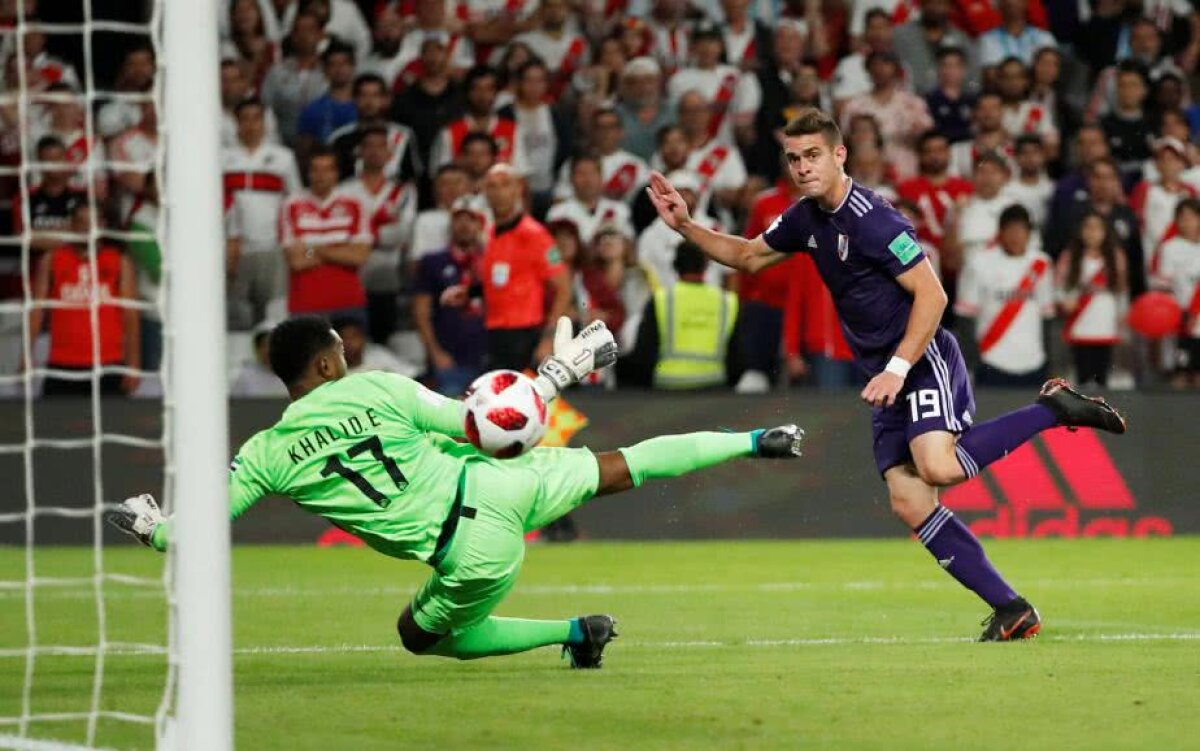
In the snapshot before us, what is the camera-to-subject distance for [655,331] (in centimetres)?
1401

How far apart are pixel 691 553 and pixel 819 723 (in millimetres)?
7205

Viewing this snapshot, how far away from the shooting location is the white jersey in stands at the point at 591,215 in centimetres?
1471

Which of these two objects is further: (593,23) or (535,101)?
(593,23)

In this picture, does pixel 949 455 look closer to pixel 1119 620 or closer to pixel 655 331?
pixel 1119 620

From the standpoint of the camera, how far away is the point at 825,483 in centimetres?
1386

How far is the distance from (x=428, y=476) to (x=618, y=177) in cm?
853

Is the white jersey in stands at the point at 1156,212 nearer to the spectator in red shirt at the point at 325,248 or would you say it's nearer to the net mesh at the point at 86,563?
the spectator in red shirt at the point at 325,248

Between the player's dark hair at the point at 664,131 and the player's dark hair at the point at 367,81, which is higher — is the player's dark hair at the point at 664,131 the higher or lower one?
the lower one

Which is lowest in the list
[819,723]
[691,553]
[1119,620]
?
[691,553]

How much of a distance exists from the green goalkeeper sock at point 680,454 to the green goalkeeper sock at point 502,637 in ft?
1.93

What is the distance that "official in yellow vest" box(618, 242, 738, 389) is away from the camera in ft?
45.4

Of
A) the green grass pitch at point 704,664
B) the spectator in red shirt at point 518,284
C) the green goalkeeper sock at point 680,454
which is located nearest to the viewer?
the green grass pitch at point 704,664

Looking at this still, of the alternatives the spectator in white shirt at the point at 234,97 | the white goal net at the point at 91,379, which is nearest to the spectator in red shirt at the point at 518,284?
the white goal net at the point at 91,379

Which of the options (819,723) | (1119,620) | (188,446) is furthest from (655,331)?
(188,446)
